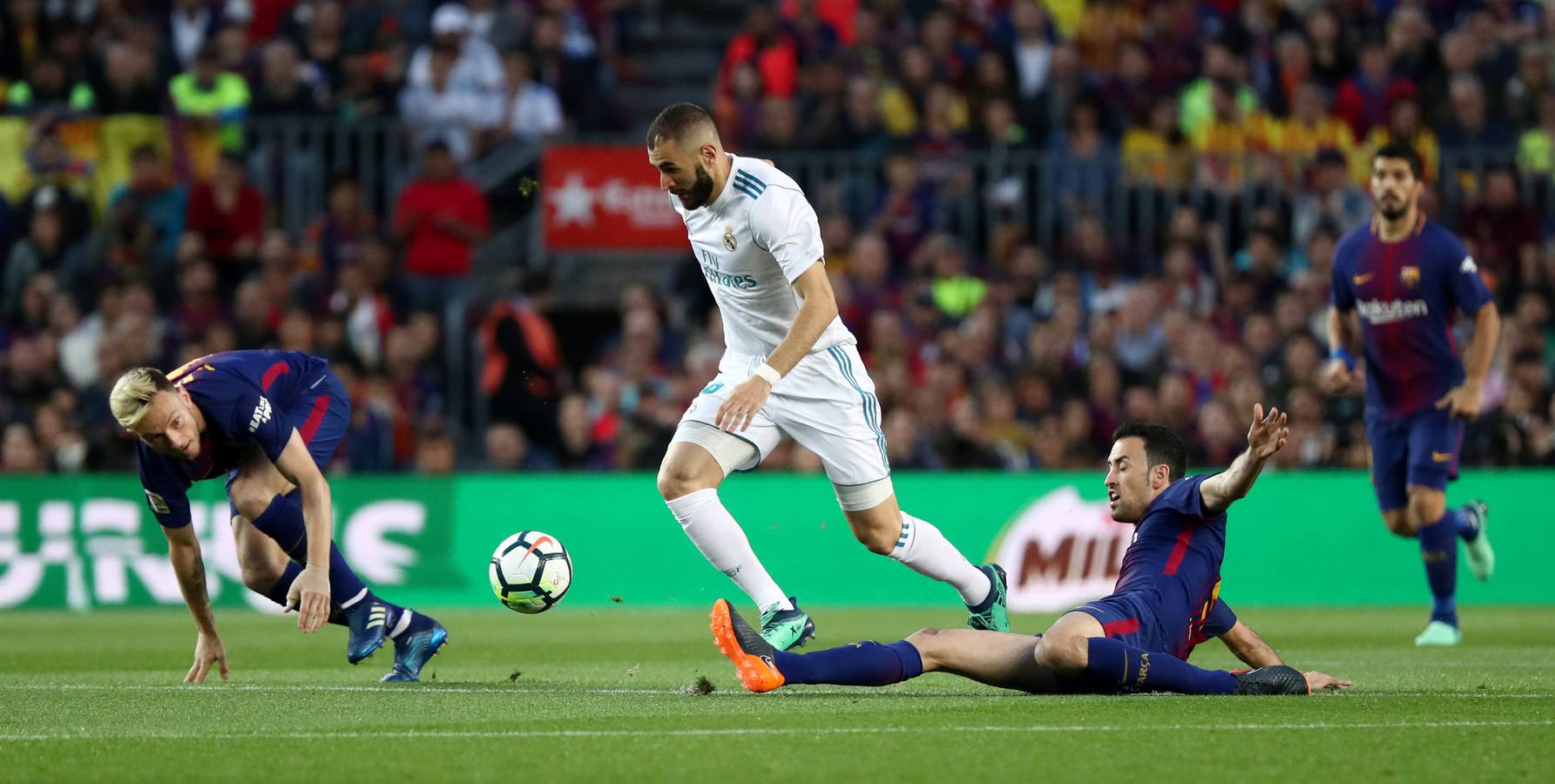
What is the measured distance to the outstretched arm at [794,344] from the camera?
286 inches

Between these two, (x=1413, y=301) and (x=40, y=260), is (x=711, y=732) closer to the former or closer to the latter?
(x=1413, y=301)

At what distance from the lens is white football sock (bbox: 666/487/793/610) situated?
7906 millimetres

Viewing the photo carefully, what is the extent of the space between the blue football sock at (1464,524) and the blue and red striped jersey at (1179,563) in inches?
167

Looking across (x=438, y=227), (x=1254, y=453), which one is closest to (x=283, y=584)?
(x=1254, y=453)

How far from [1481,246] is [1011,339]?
3.97m

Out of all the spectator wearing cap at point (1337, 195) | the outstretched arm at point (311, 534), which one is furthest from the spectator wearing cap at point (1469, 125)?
the outstretched arm at point (311, 534)

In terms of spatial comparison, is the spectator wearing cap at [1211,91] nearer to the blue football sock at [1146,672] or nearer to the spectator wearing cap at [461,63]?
the spectator wearing cap at [461,63]

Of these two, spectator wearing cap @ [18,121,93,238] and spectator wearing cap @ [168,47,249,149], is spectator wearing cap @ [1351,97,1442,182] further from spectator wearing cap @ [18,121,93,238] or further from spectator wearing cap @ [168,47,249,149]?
spectator wearing cap @ [18,121,93,238]

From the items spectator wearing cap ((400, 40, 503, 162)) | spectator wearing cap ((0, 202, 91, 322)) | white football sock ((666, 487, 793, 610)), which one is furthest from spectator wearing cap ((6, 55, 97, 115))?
white football sock ((666, 487, 793, 610))

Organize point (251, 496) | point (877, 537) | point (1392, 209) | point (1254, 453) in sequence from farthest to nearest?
1. point (1392, 209)
2. point (877, 537)
3. point (251, 496)
4. point (1254, 453)

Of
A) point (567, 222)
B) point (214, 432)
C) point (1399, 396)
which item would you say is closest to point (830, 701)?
point (214, 432)

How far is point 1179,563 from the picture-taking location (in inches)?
280

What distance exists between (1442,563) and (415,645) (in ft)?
17.8

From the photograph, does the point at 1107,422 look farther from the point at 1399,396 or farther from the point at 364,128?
the point at 364,128
